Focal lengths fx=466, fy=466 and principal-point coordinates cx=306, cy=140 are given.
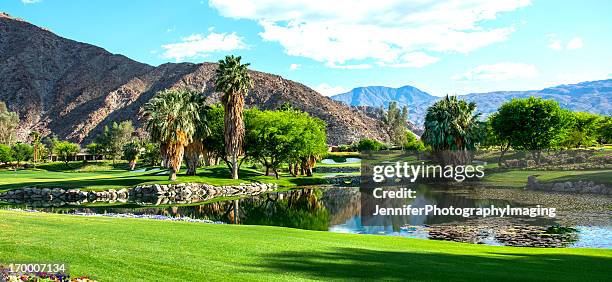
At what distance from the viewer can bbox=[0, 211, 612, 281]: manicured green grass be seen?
38.6 ft

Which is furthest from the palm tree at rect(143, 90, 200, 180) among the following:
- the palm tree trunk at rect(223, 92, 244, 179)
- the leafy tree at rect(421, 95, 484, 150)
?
the leafy tree at rect(421, 95, 484, 150)

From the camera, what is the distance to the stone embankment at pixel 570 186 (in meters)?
41.5

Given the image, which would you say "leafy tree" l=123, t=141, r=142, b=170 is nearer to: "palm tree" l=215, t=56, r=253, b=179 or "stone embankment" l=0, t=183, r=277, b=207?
"palm tree" l=215, t=56, r=253, b=179

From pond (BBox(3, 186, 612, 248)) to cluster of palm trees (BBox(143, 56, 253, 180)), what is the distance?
35.9 feet

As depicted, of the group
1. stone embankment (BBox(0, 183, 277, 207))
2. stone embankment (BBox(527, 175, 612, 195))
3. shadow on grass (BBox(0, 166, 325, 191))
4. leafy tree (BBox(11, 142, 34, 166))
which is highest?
leafy tree (BBox(11, 142, 34, 166))

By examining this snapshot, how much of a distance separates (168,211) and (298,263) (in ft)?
95.2

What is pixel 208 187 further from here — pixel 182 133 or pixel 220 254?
pixel 220 254

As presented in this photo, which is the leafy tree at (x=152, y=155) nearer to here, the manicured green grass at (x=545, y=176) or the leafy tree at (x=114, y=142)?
the leafy tree at (x=114, y=142)

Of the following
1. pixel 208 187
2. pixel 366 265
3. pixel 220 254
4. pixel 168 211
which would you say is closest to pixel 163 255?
pixel 220 254

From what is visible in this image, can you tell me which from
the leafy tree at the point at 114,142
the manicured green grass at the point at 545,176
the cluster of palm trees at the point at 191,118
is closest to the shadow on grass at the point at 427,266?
the manicured green grass at the point at 545,176

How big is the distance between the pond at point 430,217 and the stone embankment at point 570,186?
1601 mm

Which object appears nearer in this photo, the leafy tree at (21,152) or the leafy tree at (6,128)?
the leafy tree at (21,152)

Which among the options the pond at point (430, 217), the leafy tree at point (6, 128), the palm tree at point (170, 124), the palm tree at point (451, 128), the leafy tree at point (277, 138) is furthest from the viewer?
the leafy tree at point (6, 128)

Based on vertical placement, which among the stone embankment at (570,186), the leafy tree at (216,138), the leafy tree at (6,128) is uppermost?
the leafy tree at (6,128)
